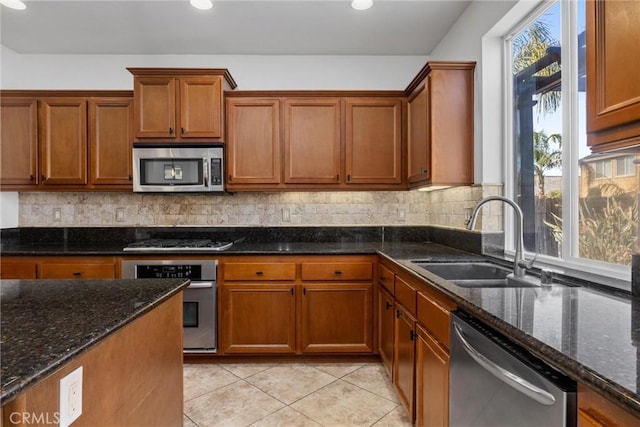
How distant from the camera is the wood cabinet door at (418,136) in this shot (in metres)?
2.59

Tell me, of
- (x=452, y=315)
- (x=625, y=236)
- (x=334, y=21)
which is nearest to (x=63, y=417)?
(x=452, y=315)

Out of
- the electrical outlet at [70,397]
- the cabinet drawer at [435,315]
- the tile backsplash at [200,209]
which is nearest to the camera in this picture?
the electrical outlet at [70,397]

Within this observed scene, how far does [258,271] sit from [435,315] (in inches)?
60.9

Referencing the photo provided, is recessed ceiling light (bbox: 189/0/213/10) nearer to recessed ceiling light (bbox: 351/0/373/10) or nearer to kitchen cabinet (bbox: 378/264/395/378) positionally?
recessed ceiling light (bbox: 351/0/373/10)

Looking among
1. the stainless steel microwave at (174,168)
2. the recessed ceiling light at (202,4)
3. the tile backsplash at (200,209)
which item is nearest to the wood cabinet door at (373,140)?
the tile backsplash at (200,209)

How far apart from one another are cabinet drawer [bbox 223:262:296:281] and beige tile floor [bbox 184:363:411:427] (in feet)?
2.28

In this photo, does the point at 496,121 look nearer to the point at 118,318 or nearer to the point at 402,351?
the point at 402,351

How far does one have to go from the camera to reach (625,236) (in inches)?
60.2

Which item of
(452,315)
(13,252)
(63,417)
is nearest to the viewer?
(63,417)

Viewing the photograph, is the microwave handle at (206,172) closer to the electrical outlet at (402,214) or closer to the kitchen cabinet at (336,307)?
the kitchen cabinet at (336,307)

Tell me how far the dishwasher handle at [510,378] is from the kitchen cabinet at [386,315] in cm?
108

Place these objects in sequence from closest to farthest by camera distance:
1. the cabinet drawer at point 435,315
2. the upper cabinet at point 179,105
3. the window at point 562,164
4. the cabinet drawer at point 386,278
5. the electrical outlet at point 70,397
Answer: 1. the electrical outlet at point 70,397
2. the cabinet drawer at point 435,315
3. the window at point 562,164
4. the cabinet drawer at point 386,278
5. the upper cabinet at point 179,105

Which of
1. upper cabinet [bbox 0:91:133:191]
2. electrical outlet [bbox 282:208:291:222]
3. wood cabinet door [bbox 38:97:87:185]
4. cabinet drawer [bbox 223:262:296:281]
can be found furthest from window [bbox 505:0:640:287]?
wood cabinet door [bbox 38:97:87:185]

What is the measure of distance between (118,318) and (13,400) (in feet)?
1.22
